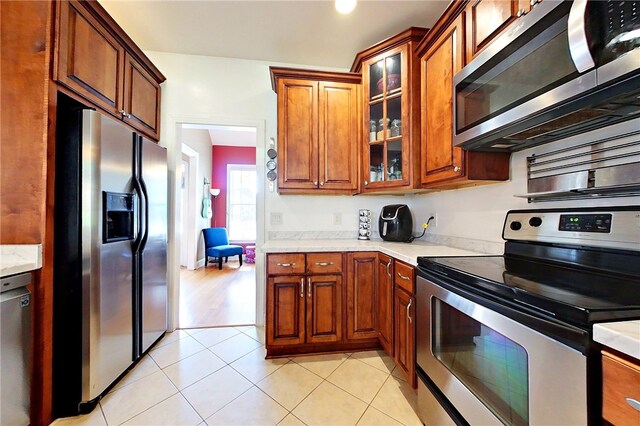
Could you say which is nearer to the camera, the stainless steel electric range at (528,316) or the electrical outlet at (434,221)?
the stainless steel electric range at (528,316)

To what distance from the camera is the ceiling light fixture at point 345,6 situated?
71.5 inches

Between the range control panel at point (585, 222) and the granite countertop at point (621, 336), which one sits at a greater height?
the range control panel at point (585, 222)

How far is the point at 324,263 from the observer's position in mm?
2000

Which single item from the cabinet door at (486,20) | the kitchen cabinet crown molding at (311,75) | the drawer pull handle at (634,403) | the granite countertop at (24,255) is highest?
the kitchen cabinet crown molding at (311,75)

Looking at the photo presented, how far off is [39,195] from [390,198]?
8.53 ft

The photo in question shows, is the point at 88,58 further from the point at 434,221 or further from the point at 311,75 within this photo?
the point at 434,221

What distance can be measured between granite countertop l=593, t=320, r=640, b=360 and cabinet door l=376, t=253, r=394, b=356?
1.21 m

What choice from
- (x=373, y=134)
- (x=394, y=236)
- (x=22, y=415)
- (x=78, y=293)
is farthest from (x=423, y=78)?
(x=22, y=415)

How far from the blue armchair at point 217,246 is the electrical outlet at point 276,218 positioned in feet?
9.66

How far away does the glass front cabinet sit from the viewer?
1.96 m

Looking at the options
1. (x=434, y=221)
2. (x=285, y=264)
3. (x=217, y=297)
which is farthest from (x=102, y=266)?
(x=434, y=221)

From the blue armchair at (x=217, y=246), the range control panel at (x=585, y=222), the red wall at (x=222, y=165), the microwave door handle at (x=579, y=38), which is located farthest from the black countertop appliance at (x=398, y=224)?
the red wall at (x=222, y=165)

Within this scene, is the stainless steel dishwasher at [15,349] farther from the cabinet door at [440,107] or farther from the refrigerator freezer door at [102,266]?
the cabinet door at [440,107]

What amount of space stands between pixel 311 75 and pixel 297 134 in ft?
1.78
